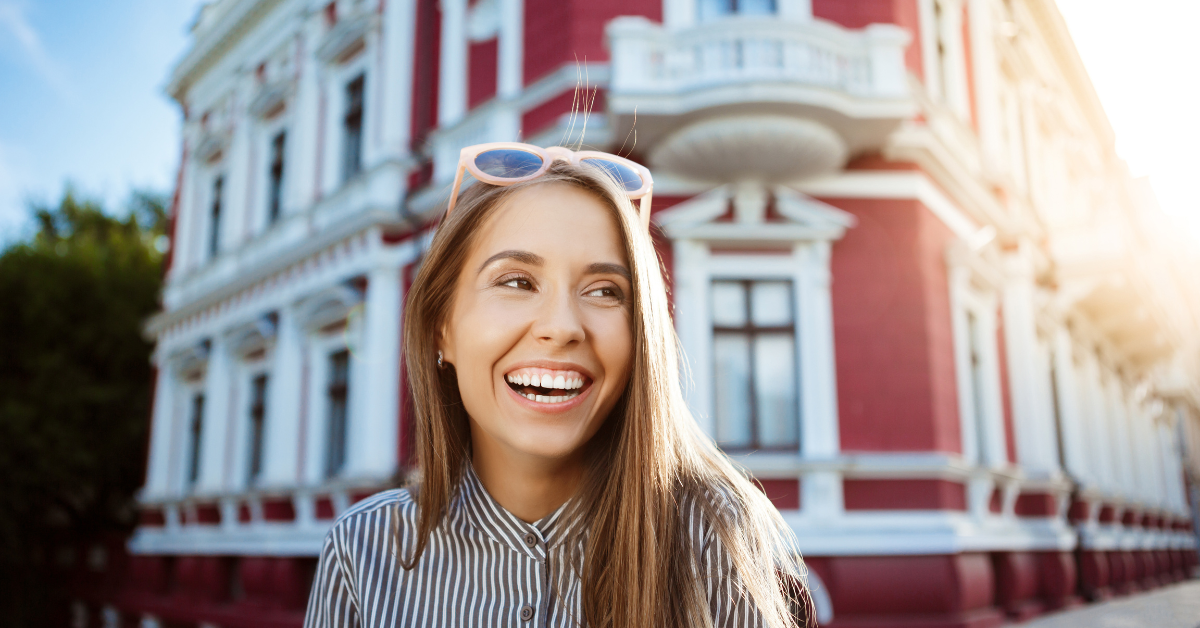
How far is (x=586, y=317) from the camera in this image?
1483 millimetres

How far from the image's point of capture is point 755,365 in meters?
7.59

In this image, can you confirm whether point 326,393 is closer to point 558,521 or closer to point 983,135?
point 983,135

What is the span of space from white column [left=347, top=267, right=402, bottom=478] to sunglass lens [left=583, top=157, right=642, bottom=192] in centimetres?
806

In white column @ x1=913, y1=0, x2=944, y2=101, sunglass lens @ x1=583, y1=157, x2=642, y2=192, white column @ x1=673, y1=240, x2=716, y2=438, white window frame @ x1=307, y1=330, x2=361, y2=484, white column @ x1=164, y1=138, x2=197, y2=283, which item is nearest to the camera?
sunglass lens @ x1=583, y1=157, x2=642, y2=192

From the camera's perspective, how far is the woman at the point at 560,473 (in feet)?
4.62

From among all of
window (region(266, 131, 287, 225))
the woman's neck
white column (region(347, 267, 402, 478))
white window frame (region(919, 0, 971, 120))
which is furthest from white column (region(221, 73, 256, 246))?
the woman's neck

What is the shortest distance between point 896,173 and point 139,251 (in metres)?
18.5

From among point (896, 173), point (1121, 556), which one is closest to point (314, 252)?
point (896, 173)

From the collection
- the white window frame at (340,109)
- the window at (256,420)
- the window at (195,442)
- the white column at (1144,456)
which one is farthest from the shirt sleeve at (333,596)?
the white column at (1144,456)

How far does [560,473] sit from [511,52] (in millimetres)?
8075

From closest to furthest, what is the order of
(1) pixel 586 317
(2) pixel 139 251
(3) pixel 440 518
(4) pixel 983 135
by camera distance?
(1) pixel 586 317, (3) pixel 440 518, (4) pixel 983 135, (2) pixel 139 251

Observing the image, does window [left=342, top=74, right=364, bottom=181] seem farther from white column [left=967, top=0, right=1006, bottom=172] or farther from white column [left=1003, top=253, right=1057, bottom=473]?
white column [left=1003, top=253, right=1057, bottom=473]

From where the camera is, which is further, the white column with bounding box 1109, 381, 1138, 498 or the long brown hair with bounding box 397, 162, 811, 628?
the white column with bounding box 1109, 381, 1138, 498

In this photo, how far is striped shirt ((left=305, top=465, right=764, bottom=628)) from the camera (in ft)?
4.71
